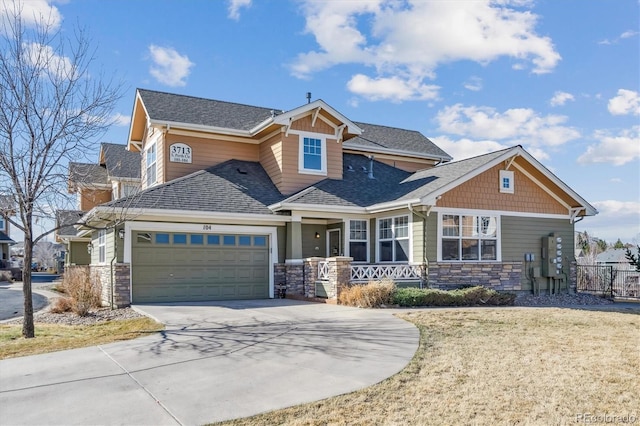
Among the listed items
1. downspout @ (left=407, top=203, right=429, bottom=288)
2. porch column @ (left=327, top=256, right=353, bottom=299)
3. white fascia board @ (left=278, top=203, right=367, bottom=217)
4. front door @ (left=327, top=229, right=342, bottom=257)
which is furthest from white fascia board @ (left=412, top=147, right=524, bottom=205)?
front door @ (left=327, top=229, right=342, bottom=257)

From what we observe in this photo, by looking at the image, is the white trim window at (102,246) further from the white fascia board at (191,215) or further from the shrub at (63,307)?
the white fascia board at (191,215)

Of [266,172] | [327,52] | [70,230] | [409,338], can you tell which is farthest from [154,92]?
[409,338]

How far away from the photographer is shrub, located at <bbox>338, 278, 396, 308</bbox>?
1357 cm

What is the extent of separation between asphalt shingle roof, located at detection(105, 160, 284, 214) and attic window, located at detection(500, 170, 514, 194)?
7.80 meters

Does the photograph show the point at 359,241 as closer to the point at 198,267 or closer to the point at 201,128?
the point at 198,267

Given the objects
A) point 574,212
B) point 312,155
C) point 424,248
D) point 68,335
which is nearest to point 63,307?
point 68,335

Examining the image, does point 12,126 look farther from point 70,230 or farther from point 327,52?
point 70,230

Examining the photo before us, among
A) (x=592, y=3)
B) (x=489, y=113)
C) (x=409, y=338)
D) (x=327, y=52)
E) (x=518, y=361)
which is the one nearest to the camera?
(x=518, y=361)

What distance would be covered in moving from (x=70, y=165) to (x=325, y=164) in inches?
390

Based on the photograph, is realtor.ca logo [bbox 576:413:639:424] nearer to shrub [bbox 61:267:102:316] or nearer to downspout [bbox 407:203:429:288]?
downspout [bbox 407:203:429:288]

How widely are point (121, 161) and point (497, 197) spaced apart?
18.0m

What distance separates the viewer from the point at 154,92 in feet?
68.9

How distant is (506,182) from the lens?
58.4 feet

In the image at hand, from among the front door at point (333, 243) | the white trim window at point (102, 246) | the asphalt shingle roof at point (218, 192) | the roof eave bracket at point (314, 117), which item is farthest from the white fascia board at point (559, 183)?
the white trim window at point (102, 246)
